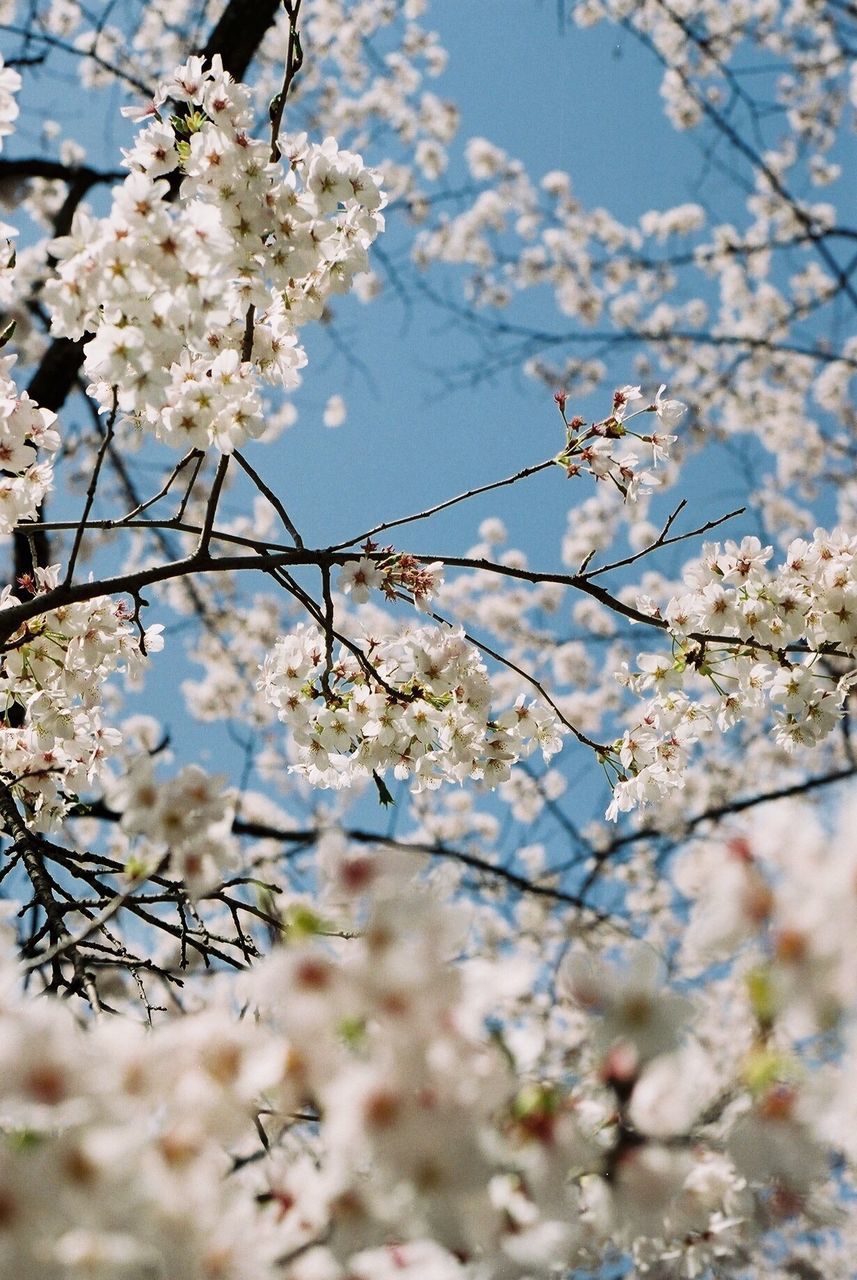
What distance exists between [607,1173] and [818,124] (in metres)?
11.8

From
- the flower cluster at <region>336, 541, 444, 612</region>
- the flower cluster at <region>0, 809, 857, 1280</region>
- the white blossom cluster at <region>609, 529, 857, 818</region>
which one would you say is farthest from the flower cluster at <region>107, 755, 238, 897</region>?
the white blossom cluster at <region>609, 529, 857, 818</region>

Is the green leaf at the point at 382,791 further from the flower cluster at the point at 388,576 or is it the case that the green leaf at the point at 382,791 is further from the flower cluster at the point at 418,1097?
the flower cluster at the point at 418,1097

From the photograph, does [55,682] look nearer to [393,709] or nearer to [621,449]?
[393,709]

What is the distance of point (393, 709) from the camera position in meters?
2.73

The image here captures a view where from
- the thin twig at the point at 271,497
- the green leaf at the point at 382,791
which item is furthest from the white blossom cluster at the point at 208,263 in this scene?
the green leaf at the point at 382,791

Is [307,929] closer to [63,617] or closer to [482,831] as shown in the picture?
[63,617]

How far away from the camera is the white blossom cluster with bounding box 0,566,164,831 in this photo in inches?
101

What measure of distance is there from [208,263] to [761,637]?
178 centimetres

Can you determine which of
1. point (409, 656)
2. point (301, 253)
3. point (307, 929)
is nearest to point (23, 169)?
point (301, 253)

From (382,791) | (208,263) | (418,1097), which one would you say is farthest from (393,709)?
(418,1097)

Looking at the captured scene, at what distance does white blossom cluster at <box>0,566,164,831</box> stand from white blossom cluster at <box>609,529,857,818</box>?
158 centimetres

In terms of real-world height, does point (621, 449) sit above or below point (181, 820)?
above

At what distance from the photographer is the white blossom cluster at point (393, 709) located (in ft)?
8.98

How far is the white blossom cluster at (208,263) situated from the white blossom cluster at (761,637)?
137 centimetres
